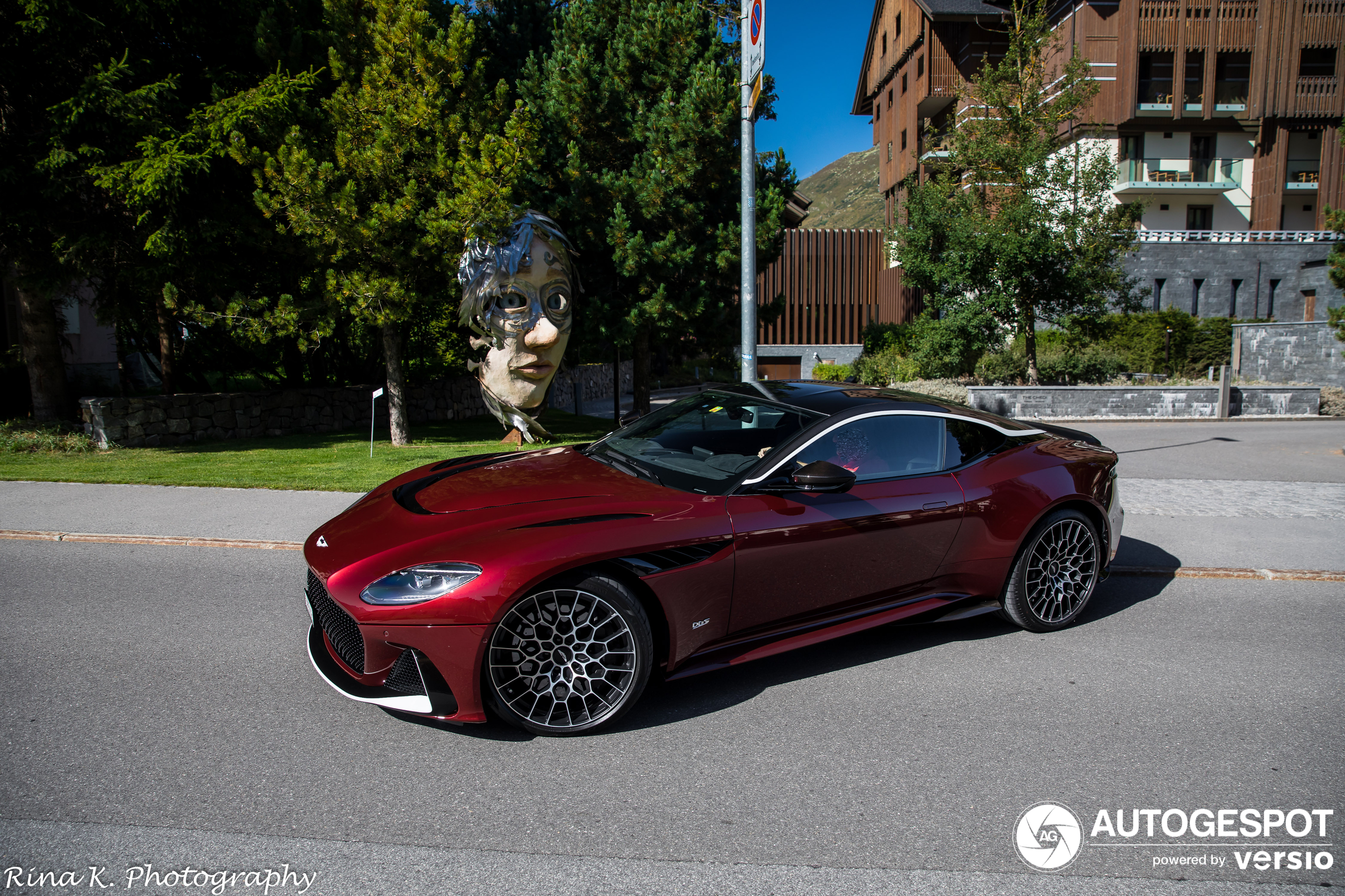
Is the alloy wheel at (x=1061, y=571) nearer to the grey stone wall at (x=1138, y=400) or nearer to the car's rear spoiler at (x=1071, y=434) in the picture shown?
the car's rear spoiler at (x=1071, y=434)

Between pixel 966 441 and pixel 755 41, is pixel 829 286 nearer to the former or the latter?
pixel 755 41

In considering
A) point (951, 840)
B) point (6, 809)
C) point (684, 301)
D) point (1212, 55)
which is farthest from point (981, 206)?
point (1212, 55)

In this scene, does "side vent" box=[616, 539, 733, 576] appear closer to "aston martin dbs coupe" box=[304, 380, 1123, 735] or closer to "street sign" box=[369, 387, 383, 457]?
"aston martin dbs coupe" box=[304, 380, 1123, 735]

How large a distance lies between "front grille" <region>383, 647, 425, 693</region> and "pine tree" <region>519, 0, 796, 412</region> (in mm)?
11051

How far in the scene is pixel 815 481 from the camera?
390cm

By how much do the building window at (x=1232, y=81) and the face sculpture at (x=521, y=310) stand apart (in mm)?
35733

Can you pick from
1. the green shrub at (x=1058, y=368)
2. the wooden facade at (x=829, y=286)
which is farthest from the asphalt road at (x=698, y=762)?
the wooden facade at (x=829, y=286)

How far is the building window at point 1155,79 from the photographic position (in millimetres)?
34312

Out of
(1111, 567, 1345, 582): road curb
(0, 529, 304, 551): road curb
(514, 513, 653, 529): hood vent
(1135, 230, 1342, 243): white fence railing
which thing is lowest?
(1111, 567, 1345, 582): road curb

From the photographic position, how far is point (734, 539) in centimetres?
383

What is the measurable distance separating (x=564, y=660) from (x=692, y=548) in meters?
0.75

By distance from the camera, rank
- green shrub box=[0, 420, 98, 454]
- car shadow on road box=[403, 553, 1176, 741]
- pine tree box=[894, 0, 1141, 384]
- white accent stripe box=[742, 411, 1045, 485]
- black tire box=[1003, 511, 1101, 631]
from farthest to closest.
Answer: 1. pine tree box=[894, 0, 1141, 384]
2. green shrub box=[0, 420, 98, 454]
3. black tire box=[1003, 511, 1101, 631]
4. white accent stripe box=[742, 411, 1045, 485]
5. car shadow on road box=[403, 553, 1176, 741]

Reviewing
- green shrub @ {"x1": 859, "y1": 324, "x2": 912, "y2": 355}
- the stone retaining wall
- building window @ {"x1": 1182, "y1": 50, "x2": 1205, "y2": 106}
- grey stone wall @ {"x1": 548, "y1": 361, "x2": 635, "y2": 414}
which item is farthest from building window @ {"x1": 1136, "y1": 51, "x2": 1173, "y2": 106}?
the stone retaining wall

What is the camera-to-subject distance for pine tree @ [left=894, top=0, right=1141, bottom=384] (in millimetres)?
18016
